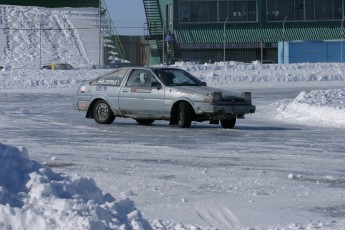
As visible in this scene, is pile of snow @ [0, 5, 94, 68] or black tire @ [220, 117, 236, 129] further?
pile of snow @ [0, 5, 94, 68]

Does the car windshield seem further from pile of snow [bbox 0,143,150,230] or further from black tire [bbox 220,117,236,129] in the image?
pile of snow [bbox 0,143,150,230]

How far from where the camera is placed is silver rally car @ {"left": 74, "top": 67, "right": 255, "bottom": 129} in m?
20.2

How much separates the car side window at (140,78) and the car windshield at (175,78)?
18 cm

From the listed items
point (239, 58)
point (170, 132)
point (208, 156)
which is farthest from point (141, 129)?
point (239, 58)

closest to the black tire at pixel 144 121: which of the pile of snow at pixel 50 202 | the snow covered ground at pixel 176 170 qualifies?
the snow covered ground at pixel 176 170

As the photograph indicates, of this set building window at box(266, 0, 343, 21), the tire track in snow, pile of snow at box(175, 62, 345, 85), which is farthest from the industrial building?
the tire track in snow

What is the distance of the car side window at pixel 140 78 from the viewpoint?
21141mm

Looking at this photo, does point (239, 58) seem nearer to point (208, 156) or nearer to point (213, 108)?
point (213, 108)

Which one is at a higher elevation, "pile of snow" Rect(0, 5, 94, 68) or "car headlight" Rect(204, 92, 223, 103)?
"pile of snow" Rect(0, 5, 94, 68)

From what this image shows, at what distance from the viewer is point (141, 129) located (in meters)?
20.3

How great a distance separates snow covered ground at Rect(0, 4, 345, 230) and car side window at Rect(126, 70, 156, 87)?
36.6 inches

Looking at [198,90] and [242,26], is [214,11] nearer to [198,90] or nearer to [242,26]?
[242,26]

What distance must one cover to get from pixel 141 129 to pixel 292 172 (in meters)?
7.86

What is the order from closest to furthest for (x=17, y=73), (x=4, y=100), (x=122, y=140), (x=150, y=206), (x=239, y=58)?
(x=150, y=206) → (x=122, y=140) → (x=4, y=100) → (x=17, y=73) → (x=239, y=58)
